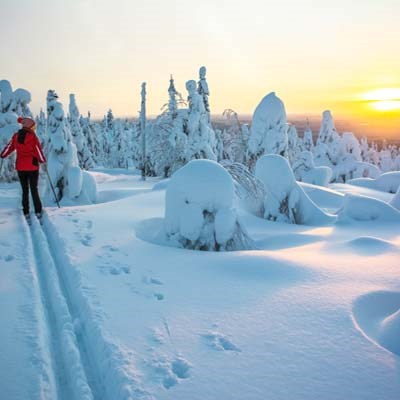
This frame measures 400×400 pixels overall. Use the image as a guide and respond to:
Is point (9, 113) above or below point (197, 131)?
above

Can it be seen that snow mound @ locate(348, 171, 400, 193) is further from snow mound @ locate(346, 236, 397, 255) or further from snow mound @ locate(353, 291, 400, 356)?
snow mound @ locate(353, 291, 400, 356)

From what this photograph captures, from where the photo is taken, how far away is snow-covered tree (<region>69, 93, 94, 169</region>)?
1454 inches

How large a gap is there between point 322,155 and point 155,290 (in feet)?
112

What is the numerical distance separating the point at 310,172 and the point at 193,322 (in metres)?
22.9

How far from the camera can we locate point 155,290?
394 cm

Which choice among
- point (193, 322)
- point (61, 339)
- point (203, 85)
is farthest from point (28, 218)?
point (203, 85)

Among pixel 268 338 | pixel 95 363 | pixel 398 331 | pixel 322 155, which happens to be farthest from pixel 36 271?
pixel 322 155

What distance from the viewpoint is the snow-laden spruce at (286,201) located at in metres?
9.86

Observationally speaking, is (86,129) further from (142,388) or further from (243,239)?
(142,388)

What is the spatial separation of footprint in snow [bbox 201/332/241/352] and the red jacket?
647 centimetres

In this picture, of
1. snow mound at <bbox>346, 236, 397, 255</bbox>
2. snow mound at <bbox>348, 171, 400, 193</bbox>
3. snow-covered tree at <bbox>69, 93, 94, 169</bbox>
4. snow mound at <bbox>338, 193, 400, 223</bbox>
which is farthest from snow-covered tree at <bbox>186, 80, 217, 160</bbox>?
snow mound at <bbox>346, 236, 397, 255</bbox>

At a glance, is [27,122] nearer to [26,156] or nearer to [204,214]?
[26,156]

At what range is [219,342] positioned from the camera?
290cm

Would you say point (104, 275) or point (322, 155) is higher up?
point (322, 155)
